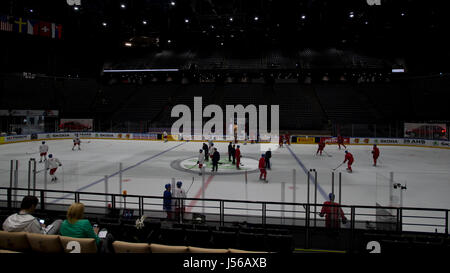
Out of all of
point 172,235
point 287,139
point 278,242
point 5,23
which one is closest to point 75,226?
point 172,235

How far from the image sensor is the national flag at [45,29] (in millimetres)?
24141

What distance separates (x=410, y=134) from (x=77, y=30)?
134 ft

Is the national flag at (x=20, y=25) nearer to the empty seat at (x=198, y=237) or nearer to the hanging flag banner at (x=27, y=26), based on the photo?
the hanging flag banner at (x=27, y=26)

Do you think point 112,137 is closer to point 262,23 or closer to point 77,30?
point 77,30

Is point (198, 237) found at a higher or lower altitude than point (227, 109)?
lower

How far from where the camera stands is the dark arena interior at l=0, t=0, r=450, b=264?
702 centimetres

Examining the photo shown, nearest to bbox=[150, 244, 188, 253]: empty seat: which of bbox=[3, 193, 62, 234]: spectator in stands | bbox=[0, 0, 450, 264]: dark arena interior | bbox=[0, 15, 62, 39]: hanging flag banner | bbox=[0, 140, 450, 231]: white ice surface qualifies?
bbox=[0, 0, 450, 264]: dark arena interior

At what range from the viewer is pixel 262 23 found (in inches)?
1175

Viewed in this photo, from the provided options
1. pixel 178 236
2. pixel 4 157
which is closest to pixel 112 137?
pixel 4 157

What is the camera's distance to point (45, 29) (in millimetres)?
24500

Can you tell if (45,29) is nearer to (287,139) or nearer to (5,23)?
(5,23)

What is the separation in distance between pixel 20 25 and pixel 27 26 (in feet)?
1.70

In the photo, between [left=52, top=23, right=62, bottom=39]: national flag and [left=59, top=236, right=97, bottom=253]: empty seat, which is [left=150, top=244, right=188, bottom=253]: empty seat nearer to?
[left=59, top=236, right=97, bottom=253]: empty seat

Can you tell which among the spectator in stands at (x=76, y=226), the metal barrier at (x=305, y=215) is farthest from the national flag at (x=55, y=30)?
the spectator in stands at (x=76, y=226)
